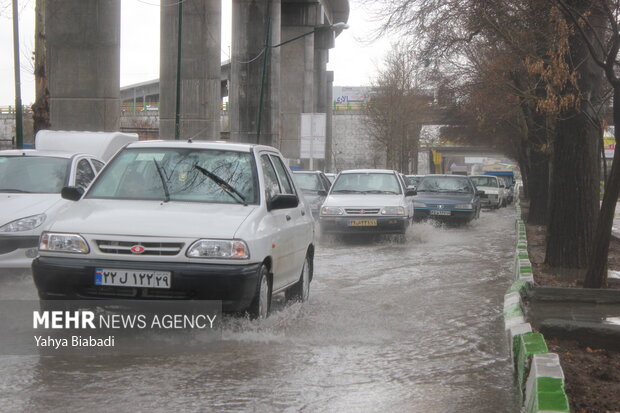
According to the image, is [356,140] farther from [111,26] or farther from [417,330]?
[417,330]

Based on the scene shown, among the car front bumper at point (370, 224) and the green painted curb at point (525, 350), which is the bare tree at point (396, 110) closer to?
the car front bumper at point (370, 224)

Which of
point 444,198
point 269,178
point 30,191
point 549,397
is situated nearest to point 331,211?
point 444,198

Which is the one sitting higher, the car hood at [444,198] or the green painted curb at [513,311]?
the green painted curb at [513,311]

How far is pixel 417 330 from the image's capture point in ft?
28.4

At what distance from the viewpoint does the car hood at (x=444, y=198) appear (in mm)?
26969

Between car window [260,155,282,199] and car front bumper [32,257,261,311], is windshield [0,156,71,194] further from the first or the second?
car front bumper [32,257,261,311]

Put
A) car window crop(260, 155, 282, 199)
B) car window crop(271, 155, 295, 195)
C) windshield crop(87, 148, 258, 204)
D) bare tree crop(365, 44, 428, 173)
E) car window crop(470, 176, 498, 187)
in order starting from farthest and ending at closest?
bare tree crop(365, 44, 428, 173) → car window crop(470, 176, 498, 187) → car window crop(271, 155, 295, 195) → car window crop(260, 155, 282, 199) → windshield crop(87, 148, 258, 204)

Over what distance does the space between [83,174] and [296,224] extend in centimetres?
400

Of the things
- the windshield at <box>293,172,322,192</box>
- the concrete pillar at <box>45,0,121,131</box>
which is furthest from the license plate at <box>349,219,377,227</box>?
the concrete pillar at <box>45,0,121,131</box>

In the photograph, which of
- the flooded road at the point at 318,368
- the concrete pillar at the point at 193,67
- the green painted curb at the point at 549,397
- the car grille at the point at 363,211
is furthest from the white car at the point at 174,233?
the concrete pillar at the point at 193,67

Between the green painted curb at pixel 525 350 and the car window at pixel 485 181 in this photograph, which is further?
the car window at pixel 485 181

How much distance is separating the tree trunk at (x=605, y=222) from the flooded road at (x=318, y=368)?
1103 millimetres

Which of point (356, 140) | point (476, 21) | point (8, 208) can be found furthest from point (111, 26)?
point (356, 140)

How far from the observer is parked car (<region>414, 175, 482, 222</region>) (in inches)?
1056
